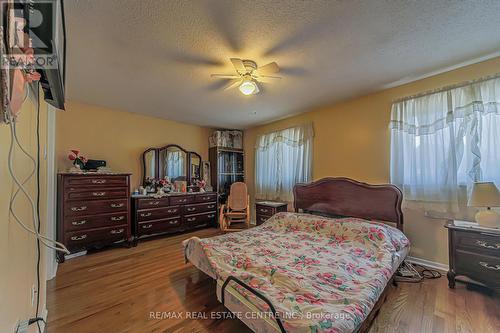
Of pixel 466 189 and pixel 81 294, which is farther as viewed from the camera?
pixel 466 189

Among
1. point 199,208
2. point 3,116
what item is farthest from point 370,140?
point 3,116

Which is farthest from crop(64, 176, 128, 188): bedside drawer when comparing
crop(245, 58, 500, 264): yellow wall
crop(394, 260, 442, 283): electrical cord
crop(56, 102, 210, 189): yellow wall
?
crop(394, 260, 442, 283): electrical cord

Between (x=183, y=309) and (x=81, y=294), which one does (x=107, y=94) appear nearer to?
(x=81, y=294)

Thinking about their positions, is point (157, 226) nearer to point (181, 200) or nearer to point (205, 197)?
point (181, 200)

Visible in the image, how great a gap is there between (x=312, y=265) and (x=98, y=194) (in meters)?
3.31

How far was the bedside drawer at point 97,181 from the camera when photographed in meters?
3.10

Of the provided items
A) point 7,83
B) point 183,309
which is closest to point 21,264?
point 7,83

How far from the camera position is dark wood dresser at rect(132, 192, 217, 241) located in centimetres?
383

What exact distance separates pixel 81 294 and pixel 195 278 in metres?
1.13

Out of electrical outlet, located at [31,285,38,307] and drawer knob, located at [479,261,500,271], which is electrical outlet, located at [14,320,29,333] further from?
drawer knob, located at [479,261,500,271]

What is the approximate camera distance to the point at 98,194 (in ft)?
10.9

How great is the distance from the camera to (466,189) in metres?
2.41

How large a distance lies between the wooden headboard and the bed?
12mm

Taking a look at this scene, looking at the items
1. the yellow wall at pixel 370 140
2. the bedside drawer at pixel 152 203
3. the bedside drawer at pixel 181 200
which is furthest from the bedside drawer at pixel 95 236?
the yellow wall at pixel 370 140
